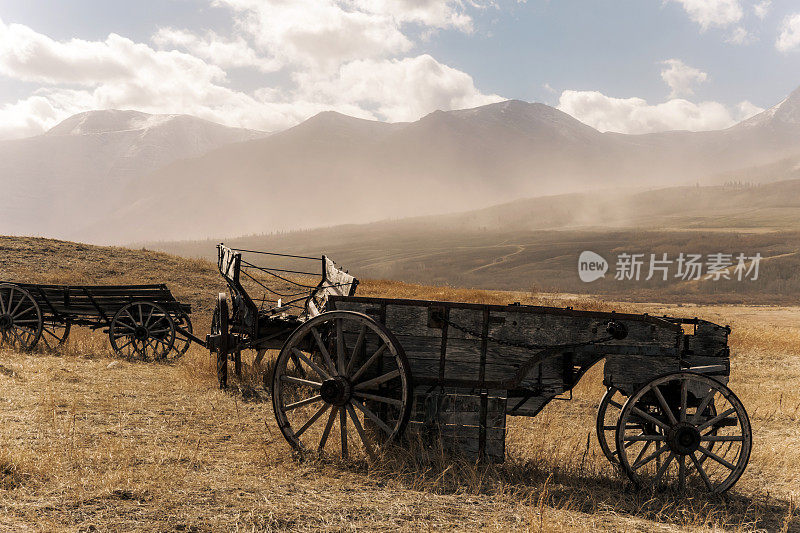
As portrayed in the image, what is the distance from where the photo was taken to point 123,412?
24.8 feet

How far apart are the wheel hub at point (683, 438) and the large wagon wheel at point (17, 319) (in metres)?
13.2

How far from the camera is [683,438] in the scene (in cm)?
522

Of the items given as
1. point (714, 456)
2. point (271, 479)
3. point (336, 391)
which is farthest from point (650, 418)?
point (271, 479)

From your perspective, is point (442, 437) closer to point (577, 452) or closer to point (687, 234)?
point (577, 452)

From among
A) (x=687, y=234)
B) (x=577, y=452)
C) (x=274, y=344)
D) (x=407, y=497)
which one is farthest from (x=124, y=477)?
(x=687, y=234)

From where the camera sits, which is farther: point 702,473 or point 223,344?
point 223,344

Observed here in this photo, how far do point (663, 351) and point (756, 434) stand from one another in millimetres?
4143

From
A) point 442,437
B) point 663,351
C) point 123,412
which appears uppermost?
point 663,351

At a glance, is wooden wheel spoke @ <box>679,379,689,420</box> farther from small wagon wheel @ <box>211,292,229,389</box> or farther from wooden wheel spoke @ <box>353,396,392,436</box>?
small wagon wheel @ <box>211,292,229,389</box>

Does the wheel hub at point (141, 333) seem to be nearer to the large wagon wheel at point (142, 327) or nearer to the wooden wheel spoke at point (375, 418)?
the large wagon wheel at point (142, 327)

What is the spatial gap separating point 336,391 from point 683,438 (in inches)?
133

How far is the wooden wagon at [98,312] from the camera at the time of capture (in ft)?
42.7

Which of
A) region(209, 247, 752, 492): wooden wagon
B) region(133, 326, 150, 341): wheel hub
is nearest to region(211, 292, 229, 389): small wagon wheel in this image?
region(209, 247, 752, 492): wooden wagon

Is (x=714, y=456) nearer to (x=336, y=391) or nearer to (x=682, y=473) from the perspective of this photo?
(x=682, y=473)
